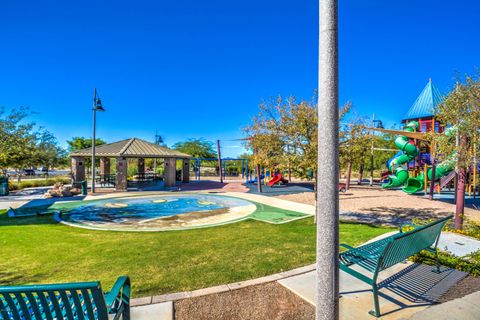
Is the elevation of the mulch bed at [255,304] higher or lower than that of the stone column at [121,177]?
lower

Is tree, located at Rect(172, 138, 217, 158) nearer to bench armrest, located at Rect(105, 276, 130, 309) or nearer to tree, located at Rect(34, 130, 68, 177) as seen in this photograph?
tree, located at Rect(34, 130, 68, 177)

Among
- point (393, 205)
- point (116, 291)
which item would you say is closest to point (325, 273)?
point (116, 291)

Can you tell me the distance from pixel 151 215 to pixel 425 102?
2905cm

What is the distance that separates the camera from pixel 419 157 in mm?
22594

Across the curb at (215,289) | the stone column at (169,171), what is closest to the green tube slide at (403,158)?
A: the stone column at (169,171)

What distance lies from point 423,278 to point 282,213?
738 centimetres

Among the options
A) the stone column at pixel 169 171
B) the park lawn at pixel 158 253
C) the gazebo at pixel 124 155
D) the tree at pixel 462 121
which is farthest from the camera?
the stone column at pixel 169 171

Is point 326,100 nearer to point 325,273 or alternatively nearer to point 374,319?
point 325,273

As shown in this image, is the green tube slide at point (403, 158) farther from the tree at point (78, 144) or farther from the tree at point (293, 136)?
the tree at point (78, 144)

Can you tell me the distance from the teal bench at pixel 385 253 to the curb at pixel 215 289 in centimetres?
111

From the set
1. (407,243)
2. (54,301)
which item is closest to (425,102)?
(407,243)

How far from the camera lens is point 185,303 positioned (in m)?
3.82

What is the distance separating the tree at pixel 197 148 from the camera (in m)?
55.2

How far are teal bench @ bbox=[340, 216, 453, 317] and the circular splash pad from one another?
6179 millimetres
